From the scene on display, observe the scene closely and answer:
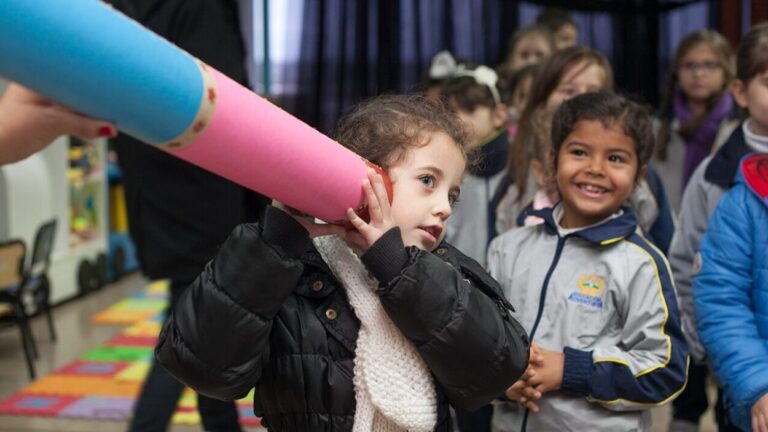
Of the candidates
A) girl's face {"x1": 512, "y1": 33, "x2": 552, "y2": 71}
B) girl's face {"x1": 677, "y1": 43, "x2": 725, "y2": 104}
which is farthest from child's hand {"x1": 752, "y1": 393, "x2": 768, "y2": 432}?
girl's face {"x1": 512, "y1": 33, "x2": 552, "y2": 71}

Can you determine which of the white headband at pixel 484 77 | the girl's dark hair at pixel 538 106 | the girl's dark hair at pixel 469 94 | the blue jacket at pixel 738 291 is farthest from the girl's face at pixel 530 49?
the blue jacket at pixel 738 291

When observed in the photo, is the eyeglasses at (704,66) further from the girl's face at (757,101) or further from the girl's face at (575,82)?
the girl's face at (757,101)

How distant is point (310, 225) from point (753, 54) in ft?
4.51

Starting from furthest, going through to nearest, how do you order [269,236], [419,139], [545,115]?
[545,115]
[419,139]
[269,236]

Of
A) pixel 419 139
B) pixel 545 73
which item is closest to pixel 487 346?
pixel 419 139

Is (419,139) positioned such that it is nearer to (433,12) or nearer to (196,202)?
(196,202)

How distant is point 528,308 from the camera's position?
1783 millimetres

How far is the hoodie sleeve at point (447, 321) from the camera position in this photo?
1.12 m

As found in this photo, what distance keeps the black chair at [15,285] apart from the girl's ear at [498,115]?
2.55 meters

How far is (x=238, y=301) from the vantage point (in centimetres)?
112

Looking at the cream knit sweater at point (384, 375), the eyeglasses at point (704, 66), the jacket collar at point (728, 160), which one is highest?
the eyeglasses at point (704, 66)

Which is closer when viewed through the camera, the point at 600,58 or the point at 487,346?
the point at 487,346

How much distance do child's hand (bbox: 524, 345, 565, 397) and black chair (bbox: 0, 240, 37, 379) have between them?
3126 millimetres

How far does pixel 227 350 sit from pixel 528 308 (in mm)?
824
